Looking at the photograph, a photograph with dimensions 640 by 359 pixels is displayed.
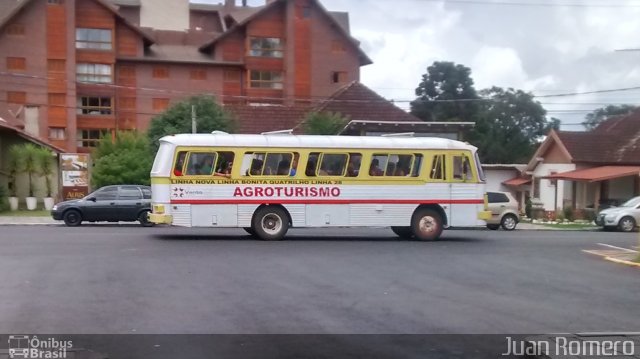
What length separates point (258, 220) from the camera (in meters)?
20.9

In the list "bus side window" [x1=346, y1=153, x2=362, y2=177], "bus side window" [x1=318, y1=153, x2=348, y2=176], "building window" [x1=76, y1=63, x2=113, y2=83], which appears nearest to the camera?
"bus side window" [x1=318, y1=153, x2=348, y2=176]

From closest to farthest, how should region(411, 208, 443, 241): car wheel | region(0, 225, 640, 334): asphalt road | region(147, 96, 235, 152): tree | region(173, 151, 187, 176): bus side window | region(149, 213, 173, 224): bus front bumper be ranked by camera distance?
region(0, 225, 640, 334): asphalt road → region(149, 213, 173, 224): bus front bumper → region(173, 151, 187, 176): bus side window → region(411, 208, 443, 241): car wheel → region(147, 96, 235, 152): tree

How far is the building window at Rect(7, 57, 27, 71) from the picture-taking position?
56812 mm

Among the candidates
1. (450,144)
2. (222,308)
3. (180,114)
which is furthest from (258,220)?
(180,114)

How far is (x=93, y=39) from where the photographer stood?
59.0 m

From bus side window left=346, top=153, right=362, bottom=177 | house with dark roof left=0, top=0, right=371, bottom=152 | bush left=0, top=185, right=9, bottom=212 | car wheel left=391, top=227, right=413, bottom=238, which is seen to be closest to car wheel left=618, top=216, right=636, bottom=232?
car wheel left=391, top=227, right=413, bottom=238

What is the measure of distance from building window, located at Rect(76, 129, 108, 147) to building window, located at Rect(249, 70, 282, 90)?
1277cm

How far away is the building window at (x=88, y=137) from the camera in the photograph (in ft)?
196

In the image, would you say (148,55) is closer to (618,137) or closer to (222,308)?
(618,137)

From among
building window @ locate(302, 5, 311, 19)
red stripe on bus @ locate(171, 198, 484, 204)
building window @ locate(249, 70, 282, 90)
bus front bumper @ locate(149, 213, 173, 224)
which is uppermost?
building window @ locate(302, 5, 311, 19)

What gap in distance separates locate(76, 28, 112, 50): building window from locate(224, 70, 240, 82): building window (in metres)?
9.47

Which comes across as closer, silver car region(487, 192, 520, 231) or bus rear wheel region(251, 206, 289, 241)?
bus rear wheel region(251, 206, 289, 241)

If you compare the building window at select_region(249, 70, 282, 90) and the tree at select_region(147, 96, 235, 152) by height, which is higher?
the building window at select_region(249, 70, 282, 90)

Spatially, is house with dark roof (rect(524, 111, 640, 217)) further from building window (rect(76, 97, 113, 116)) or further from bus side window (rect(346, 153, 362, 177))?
building window (rect(76, 97, 113, 116))
